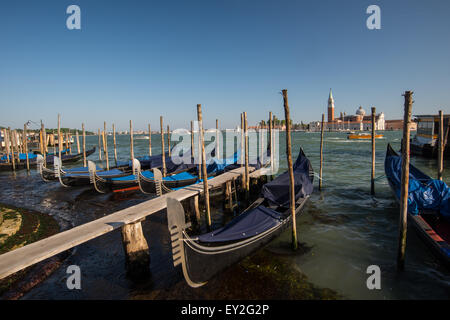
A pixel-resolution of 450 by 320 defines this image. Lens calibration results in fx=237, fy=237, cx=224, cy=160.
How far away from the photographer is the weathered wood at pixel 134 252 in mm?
5574

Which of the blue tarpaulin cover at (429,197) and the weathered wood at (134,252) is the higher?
the blue tarpaulin cover at (429,197)

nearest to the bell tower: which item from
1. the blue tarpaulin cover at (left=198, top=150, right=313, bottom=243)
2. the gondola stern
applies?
the blue tarpaulin cover at (left=198, top=150, right=313, bottom=243)

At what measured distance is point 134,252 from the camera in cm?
560

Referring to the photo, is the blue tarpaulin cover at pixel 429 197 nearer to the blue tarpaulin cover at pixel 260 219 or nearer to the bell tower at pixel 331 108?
the blue tarpaulin cover at pixel 260 219

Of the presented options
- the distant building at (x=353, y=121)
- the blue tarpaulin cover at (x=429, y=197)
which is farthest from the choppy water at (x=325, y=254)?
the distant building at (x=353, y=121)

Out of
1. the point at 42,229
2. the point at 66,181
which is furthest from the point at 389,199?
the point at 66,181

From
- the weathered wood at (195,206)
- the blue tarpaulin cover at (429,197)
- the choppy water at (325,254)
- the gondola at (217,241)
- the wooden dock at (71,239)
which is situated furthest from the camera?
the weathered wood at (195,206)

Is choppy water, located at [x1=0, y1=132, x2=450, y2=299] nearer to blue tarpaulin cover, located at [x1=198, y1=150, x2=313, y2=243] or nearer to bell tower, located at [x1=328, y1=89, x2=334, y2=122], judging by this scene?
blue tarpaulin cover, located at [x1=198, y1=150, x2=313, y2=243]

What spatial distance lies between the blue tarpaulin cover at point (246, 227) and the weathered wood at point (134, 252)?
66.0 inches

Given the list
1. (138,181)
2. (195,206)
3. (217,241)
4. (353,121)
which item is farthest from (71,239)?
(353,121)
